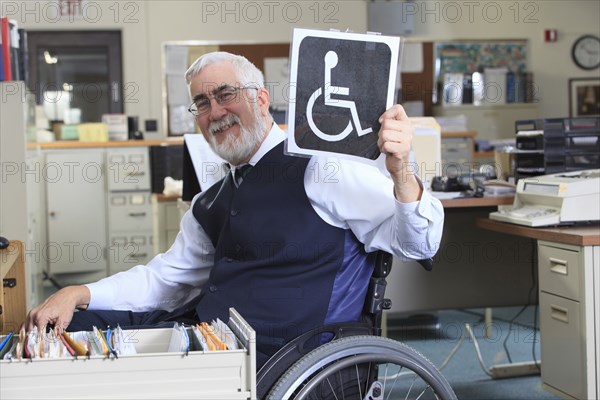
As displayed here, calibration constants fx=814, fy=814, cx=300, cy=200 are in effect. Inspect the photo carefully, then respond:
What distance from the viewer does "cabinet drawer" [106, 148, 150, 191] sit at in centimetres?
647

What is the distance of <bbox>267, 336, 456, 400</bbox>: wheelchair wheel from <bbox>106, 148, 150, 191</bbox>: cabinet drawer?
507 centimetres

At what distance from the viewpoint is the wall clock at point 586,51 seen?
868 centimetres

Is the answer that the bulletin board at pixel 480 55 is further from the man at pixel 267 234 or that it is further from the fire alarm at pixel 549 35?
the man at pixel 267 234

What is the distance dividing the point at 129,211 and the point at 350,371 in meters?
5.08

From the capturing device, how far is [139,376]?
4.17 ft

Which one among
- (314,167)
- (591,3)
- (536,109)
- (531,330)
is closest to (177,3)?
(536,109)

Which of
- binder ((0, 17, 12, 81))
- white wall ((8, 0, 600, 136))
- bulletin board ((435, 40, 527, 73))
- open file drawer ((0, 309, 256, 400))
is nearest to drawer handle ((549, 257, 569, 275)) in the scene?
open file drawer ((0, 309, 256, 400))

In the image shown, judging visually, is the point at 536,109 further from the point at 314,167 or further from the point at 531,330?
the point at 314,167

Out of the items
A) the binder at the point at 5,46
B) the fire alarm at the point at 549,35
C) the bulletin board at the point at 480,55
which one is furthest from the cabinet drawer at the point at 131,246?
the fire alarm at the point at 549,35

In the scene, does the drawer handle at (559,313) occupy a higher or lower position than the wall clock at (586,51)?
lower

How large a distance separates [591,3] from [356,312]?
25.8ft

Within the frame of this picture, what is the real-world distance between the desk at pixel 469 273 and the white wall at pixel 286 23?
4.85m

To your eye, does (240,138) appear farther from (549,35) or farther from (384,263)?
(549,35)

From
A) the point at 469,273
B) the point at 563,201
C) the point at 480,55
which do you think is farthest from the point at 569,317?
the point at 480,55
